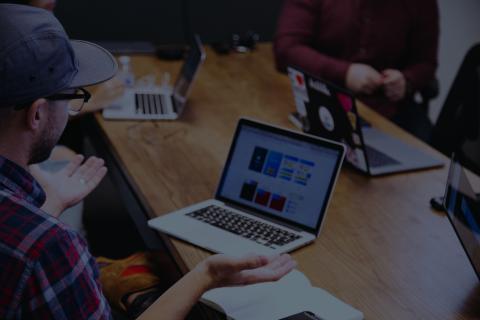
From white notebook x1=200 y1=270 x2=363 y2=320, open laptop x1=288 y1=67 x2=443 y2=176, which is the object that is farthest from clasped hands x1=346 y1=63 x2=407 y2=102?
white notebook x1=200 y1=270 x2=363 y2=320

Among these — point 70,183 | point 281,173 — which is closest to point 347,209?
point 281,173

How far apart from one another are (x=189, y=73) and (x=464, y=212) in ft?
3.98

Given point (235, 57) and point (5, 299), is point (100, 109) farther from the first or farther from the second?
point (5, 299)

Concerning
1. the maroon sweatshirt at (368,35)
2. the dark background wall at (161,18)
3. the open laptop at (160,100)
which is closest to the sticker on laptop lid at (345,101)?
the open laptop at (160,100)

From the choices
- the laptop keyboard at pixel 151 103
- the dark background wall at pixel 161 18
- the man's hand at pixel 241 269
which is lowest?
the dark background wall at pixel 161 18

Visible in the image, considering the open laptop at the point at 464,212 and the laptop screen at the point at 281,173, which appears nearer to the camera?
the open laptop at the point at 464,212

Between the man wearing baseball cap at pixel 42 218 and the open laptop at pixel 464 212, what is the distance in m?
0.39

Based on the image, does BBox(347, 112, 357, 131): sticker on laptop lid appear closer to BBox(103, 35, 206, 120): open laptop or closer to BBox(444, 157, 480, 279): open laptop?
BBox(444, 157, 480, 279): open laptop

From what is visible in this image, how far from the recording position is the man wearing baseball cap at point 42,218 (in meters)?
0.99

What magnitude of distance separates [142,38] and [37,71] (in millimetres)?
2807

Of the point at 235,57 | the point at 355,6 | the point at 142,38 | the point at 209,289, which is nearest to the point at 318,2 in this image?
the point at 355,6

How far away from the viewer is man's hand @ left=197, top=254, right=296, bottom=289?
1192 mm

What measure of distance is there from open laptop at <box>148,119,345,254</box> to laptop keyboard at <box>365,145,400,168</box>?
1.42 feet

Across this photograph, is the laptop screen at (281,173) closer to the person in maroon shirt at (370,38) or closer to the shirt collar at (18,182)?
the shirt collar at (18,182)
